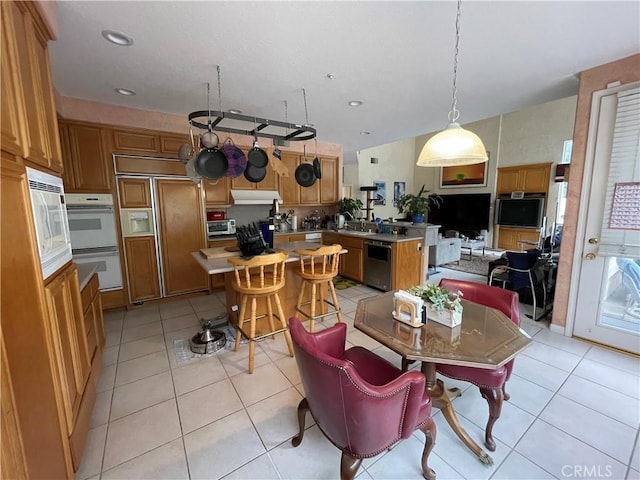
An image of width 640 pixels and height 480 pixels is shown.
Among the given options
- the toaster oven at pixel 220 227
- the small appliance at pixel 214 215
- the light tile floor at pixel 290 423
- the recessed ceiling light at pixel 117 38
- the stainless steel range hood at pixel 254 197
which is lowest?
the light tile floor at pixel 290 423

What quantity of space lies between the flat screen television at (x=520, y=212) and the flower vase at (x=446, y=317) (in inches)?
285

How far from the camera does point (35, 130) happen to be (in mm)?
1366

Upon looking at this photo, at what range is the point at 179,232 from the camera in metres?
3.91

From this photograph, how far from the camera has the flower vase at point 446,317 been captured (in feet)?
5.15

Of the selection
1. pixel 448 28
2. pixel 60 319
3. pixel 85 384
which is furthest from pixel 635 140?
pixel 85 384

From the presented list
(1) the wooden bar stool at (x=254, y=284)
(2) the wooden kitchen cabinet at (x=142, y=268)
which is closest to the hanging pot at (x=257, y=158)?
(1) the wooden bar stool at (x=254, y=284)

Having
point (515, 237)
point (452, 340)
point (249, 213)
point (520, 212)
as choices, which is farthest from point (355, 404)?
point (515, 237)

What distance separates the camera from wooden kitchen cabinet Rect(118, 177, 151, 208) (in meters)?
3.50

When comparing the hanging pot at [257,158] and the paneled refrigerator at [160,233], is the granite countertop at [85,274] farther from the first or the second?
the hanging pot at [257,158]

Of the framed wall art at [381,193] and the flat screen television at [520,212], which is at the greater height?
the framed wall art at [381,193]

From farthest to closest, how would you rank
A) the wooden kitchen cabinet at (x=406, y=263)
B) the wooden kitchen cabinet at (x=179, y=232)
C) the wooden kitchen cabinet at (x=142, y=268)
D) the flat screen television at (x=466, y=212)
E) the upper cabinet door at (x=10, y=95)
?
the flat screen television at (x=466, y=212) < the wooden kitchen cabinet at (x=406, y=263) < the wooden kitchen cabinet at (x=179, y=232) < the wooden kitchen cabinet at (x=142, y=268) < the upper cabinet door at (x=10, y=95)

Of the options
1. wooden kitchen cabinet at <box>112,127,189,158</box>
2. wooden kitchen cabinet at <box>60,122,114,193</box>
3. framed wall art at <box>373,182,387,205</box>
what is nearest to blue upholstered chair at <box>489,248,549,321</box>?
wooden kitchen cabinet at <box>112,127,189,158</box>

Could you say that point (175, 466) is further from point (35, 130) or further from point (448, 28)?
point (448, 28)

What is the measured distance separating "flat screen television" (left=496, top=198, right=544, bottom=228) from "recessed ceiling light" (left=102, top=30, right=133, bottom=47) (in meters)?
8.63
